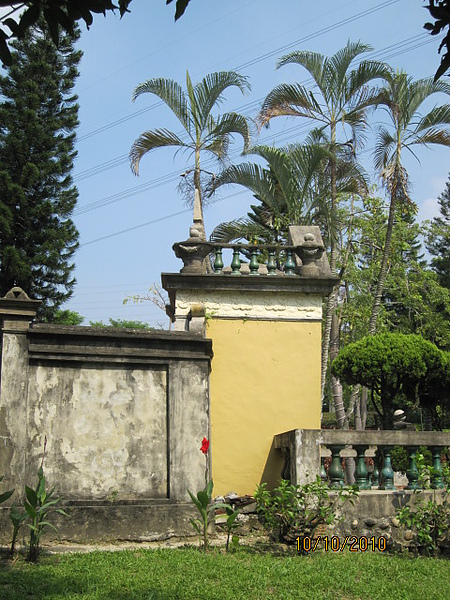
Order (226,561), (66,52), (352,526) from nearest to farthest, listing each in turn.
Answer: (226,561) < (352,526) < (66,52)

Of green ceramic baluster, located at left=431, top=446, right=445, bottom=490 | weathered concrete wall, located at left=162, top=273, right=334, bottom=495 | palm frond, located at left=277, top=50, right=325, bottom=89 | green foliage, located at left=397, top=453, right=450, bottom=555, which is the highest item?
palm frond, located at left=277, top=50, right=325, bottom=89

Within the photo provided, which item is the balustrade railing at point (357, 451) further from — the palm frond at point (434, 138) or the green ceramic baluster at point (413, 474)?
the palm frond at point (434, 138)

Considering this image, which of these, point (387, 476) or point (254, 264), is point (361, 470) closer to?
point (387, 476)

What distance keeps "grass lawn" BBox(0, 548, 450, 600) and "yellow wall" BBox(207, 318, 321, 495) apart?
6.90 ft

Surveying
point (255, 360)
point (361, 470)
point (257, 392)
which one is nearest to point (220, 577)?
point (361, 470)

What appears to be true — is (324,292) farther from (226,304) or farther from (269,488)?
(269,488)

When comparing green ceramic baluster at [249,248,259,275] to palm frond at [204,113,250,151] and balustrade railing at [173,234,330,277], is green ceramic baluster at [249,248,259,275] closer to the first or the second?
balustrade railing at [173,234,330,277]

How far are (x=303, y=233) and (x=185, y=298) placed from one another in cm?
208

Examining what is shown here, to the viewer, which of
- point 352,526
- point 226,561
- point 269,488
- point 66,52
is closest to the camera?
point 226,561

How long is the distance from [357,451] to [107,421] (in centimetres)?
284

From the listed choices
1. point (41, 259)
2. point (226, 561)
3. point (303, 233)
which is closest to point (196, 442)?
point (226, 561)

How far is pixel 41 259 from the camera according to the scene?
20.9m

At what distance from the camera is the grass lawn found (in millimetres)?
5875

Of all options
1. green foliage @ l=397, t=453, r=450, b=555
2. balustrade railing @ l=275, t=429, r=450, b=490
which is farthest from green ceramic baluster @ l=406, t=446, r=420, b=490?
green foliage @ l=397, t=453, r=450, b=555
